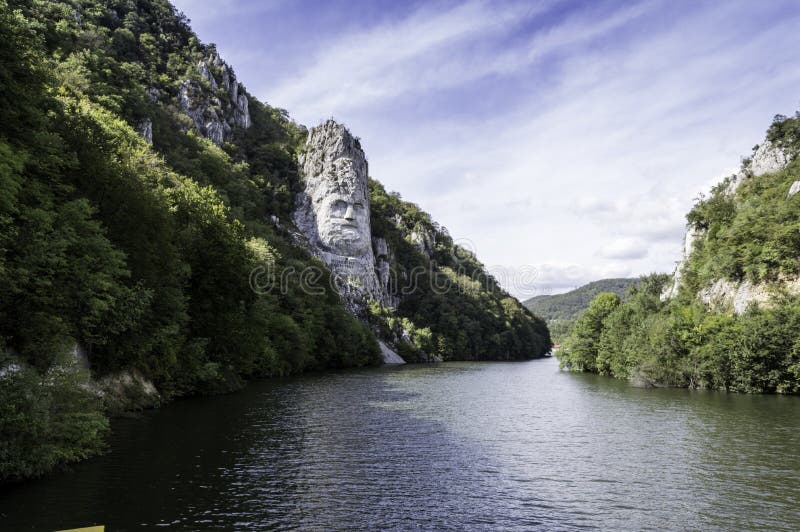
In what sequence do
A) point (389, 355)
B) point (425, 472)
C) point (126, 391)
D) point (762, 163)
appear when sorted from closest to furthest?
point (425, 472), point (126, 391), point (762, 163), point (389, 355)

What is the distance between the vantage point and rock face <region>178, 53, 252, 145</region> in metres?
122

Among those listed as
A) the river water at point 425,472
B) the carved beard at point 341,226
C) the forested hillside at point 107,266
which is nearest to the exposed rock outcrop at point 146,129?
the forested hillside at point 107,266

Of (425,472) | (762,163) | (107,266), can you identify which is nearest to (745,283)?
(762,163)

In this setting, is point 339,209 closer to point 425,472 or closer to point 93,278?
point 93,278

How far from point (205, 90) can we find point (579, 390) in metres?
115

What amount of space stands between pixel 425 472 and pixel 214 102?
130 metres

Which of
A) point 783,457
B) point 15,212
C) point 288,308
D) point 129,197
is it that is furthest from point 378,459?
point 288,308

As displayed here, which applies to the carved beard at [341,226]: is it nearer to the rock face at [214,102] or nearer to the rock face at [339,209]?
the rock face at [339,209]

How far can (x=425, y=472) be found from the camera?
20.6 m

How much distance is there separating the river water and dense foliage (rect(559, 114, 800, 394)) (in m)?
15.2

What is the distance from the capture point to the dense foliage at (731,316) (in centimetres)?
4966

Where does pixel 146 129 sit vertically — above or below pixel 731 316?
above

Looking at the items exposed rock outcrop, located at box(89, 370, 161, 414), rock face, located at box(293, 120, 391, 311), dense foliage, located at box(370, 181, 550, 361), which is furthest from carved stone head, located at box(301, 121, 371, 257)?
exposed rock outcrop, located at box(89, 370, 161, 414)

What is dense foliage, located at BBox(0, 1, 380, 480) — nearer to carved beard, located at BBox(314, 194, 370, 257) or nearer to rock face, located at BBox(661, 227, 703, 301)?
rock face, located at BBox(661, 227, 703, 301)
